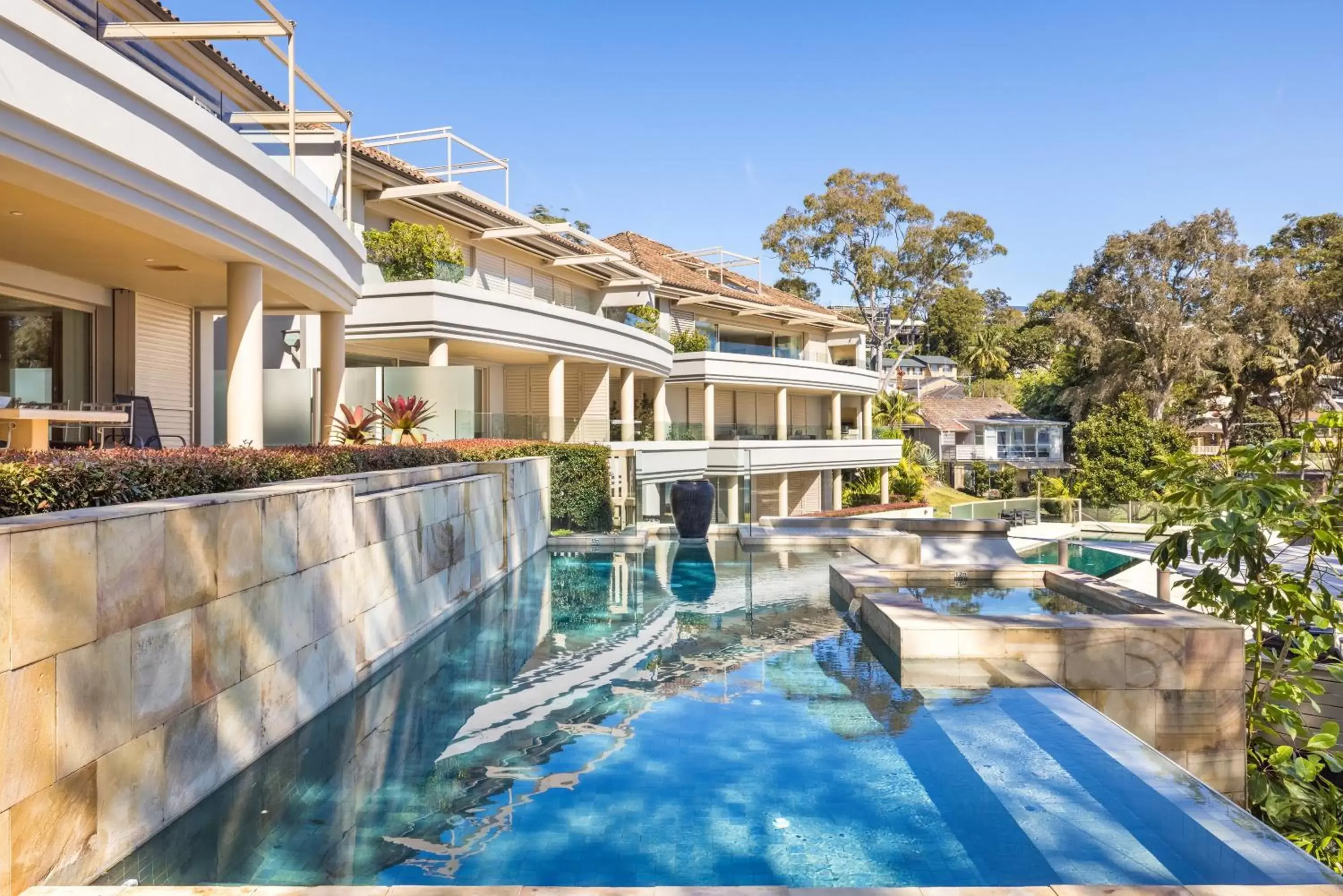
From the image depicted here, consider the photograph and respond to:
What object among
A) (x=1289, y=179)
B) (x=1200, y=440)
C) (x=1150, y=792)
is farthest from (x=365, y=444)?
(x=1200, y=440)

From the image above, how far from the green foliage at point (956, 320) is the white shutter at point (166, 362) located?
235ft

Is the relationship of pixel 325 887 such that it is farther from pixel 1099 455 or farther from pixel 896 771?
pixel 1099 455

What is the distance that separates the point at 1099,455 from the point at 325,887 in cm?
4615

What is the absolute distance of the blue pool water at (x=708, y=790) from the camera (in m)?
4.05

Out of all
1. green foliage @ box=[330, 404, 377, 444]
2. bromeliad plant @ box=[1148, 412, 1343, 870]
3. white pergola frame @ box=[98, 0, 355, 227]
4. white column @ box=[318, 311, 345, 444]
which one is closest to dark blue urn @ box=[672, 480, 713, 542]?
green foliage @ box=[330, 404, 377, 444]

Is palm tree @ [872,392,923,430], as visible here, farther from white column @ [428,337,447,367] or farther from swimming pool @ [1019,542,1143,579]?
white column @ [428,337,447,367]

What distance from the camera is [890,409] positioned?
55.4 metres

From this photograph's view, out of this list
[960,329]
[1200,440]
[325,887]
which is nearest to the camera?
[325,887]

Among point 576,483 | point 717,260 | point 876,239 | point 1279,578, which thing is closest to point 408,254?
point 576,483

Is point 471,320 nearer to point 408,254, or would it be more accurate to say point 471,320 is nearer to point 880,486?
point 408,254

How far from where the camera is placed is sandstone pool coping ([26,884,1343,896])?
10.5 feet

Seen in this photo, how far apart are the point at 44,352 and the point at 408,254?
27.5 feet

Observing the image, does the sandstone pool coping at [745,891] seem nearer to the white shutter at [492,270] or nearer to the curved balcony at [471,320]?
the curved balcony at [471,320]

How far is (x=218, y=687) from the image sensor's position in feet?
16.4
